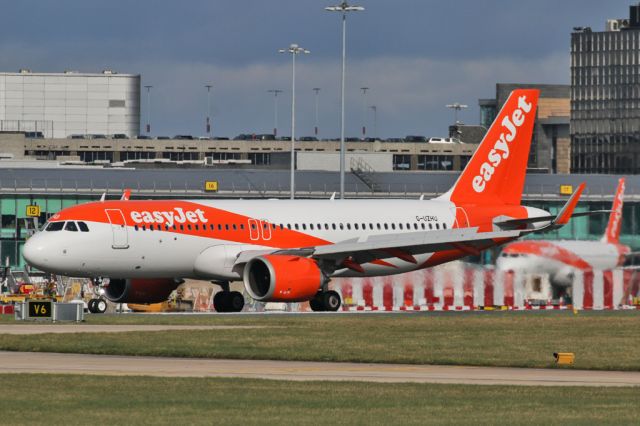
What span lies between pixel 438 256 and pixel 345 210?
14.3 feet

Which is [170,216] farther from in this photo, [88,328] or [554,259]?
[554,259]

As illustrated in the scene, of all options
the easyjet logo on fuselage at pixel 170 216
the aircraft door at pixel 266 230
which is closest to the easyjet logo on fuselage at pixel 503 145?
the aircraft door at pixel 266 230

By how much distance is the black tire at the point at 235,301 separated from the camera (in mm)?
64875

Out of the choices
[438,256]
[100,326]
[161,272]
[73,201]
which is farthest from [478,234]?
[73,201]

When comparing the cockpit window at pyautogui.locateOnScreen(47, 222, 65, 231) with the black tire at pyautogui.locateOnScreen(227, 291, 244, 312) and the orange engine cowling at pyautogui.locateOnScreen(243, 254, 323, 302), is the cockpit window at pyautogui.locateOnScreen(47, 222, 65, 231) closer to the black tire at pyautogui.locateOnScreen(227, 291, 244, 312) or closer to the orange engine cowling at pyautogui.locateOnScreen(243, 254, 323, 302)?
the orange engine cowling at pyautogui.locateOnScreen(243, 254, 323, 302)

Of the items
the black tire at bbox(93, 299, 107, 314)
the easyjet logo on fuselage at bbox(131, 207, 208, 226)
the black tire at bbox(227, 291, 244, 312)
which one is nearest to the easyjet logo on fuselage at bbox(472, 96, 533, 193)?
the black tire at bbox(227, 291, 244, 312)

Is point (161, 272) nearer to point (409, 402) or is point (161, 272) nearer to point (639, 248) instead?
point (639, 248)

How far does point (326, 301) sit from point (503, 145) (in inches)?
514

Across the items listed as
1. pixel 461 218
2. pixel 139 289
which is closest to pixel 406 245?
pixel 461 218

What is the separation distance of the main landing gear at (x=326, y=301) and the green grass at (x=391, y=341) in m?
6.96

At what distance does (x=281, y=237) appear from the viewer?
2544 inches

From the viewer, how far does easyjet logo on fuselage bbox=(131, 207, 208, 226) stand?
6175cm

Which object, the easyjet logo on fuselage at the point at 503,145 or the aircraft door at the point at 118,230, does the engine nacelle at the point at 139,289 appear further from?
the easyjet logo on fuselage at the point at 503,145

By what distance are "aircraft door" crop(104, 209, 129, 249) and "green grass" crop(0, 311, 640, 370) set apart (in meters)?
4.85
